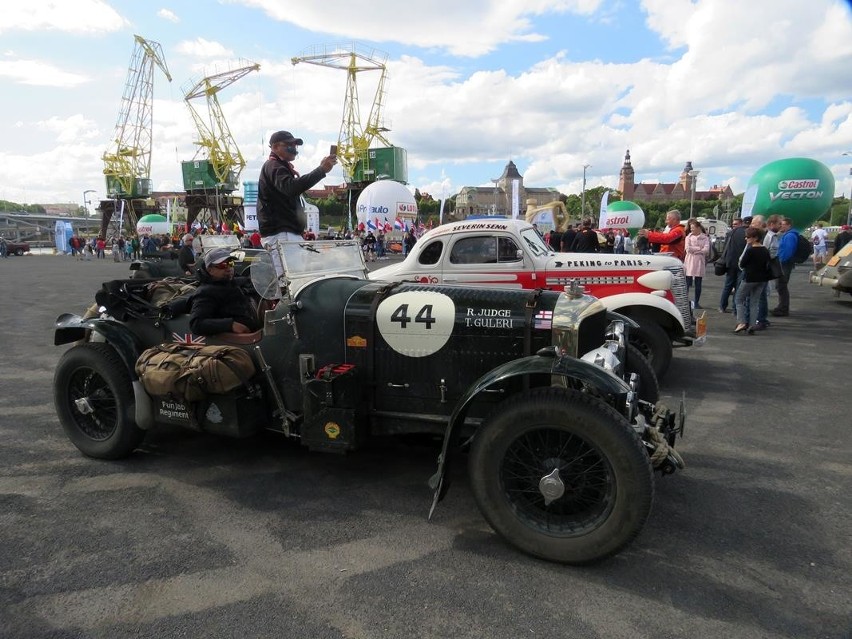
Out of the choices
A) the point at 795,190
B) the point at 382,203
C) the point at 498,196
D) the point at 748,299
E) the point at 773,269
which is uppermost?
the point at 498,196

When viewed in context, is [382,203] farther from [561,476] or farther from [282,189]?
[561,476]

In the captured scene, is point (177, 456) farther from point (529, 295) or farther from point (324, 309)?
point (529, 295)

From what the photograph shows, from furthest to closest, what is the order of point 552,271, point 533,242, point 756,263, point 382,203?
point 382,203 → point 756,263 → point 533,242 → point 552,271

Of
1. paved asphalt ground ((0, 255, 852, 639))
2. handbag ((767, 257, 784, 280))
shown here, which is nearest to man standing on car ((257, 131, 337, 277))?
paved asphalt ground ((0, 255, 852, 639))

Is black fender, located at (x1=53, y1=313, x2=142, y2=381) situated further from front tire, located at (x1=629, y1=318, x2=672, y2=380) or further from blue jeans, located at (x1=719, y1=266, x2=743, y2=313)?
blue jeans, located at (x1=719, y1=266, x2=743, y2=313)

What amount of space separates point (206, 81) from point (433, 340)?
68.2 m

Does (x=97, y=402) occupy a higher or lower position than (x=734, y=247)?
lower

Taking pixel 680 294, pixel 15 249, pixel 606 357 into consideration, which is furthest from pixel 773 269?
pixel 15 249

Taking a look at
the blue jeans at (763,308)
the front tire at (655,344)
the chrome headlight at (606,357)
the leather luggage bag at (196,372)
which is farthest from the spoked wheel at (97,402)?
the blue jeans at (763,308)

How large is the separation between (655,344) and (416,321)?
3.53 metres

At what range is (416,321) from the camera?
10.9ft

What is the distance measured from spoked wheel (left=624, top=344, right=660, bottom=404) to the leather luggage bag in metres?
2.79

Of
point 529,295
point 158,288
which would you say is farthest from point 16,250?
point 529,295

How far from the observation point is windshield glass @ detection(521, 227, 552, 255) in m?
6.75
